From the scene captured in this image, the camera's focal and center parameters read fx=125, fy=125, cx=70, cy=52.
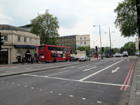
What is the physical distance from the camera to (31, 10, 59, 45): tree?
4838 cm

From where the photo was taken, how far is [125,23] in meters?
30.7

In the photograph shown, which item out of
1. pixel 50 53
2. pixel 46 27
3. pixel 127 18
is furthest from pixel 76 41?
pixel 50 53

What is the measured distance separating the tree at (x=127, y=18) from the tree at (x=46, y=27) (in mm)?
24060

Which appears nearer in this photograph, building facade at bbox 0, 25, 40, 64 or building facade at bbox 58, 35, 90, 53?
building facade at bbox 0, 25, 40, 64

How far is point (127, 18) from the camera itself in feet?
103

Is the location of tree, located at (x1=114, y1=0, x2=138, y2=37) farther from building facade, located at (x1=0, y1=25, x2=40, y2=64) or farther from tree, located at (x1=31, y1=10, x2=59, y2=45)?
building facade, located at (x1=0, y1=25, x2=40, y2=64)

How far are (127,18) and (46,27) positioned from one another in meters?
29.3

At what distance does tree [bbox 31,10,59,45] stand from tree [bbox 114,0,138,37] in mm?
24060

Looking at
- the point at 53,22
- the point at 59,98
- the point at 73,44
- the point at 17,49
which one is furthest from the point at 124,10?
the point at 73,44

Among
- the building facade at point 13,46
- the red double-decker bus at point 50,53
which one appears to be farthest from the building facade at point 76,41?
the building facade at point 13,46

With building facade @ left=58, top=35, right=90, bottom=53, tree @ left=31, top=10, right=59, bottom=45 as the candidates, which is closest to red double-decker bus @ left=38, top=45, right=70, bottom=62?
tree @ left=31, top=10, right=59, bottom=45

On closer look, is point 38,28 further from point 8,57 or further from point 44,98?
point 44,98

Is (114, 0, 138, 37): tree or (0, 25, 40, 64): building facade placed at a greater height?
(114, 0, 138, 37): tree

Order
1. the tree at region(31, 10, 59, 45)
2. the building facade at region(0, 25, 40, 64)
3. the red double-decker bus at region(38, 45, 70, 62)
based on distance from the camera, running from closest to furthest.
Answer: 1. the red double-decker bus at region(38, 45, 70, 62)
2. the building facade at region(0, 25, 40, 64)
3. the tree at region(31, 10, 59, 45)
